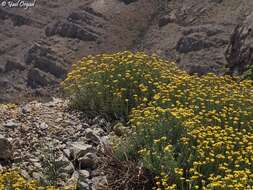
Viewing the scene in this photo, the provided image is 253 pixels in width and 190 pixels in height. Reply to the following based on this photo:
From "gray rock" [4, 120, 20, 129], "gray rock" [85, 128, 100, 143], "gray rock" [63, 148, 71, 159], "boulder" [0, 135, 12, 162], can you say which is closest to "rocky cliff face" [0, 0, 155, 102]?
"gray rock" [4, 120, 20, 129]

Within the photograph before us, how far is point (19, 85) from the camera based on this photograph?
248 feet

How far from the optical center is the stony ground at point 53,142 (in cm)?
605

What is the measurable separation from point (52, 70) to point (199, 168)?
7278 cm

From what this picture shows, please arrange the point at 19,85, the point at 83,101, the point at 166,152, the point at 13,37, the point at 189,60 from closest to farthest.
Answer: the point at 166,152
the point at 83,101
the point at 189,60
the point at 19,85
the point at 13,37

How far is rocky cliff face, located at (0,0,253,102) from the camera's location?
219 feet

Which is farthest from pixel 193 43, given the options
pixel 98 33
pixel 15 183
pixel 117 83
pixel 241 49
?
pixel 15 183

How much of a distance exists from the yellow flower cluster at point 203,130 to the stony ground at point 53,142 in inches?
22.8

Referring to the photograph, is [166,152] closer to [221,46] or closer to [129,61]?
[129,61]

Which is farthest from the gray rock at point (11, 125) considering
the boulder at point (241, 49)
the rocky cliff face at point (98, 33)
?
the rocky cliff face at point (98, 33)

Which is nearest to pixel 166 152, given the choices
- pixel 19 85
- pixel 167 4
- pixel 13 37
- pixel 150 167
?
pixel 150 167

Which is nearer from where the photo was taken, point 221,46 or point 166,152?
point 166,152

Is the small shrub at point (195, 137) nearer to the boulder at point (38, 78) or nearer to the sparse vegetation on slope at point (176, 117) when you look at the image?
the sparse vegetation on slope at point (176, 117)

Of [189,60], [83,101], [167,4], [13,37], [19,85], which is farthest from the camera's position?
[13,37]

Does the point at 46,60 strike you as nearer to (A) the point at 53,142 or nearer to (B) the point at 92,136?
(B) the point at 92,136
